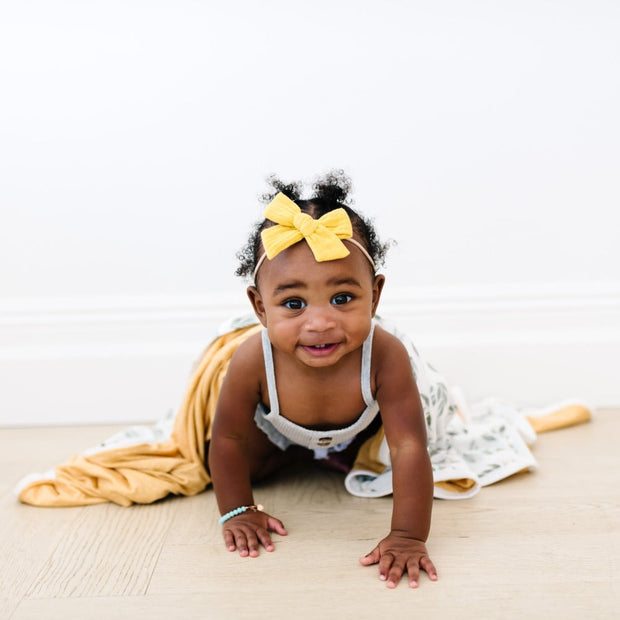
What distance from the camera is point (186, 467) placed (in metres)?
1.32

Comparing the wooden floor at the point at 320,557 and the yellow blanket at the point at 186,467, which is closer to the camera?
the wooden floor at the point at 320,557

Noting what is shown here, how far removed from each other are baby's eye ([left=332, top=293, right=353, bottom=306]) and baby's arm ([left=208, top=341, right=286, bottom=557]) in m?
0.20

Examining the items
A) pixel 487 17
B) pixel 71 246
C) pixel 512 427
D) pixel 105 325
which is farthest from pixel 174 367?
pixel 487 17

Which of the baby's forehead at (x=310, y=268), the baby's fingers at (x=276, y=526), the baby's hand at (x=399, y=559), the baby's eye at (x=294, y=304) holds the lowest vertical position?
the baby's fingers at (x=276, y=526)

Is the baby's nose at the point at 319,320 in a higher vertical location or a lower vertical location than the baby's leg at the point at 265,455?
higher

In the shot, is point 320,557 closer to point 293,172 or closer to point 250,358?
point 250,358

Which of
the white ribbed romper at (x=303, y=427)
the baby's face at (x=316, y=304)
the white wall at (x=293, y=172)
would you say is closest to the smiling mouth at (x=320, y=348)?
the baby's face at (x=316, y=304)

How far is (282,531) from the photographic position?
1.12 metres

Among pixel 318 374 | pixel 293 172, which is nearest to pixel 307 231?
pixel 318 374

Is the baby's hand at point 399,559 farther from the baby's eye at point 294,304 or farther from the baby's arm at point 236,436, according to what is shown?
the baby's eye at point 294,304

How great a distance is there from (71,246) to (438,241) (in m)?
0.81

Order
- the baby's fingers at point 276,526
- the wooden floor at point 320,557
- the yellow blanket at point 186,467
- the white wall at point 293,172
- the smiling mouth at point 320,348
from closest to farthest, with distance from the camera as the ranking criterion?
1. the wooden floor at point 320,557
2. the smiling mouth at point 320,348
3. the baby's fingers at point 276,526
4. the yellow blanket at point 186,467
5. the white wall at point 293,172

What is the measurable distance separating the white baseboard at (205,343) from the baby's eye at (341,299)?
0.71 metres

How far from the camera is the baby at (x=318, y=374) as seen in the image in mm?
1006
